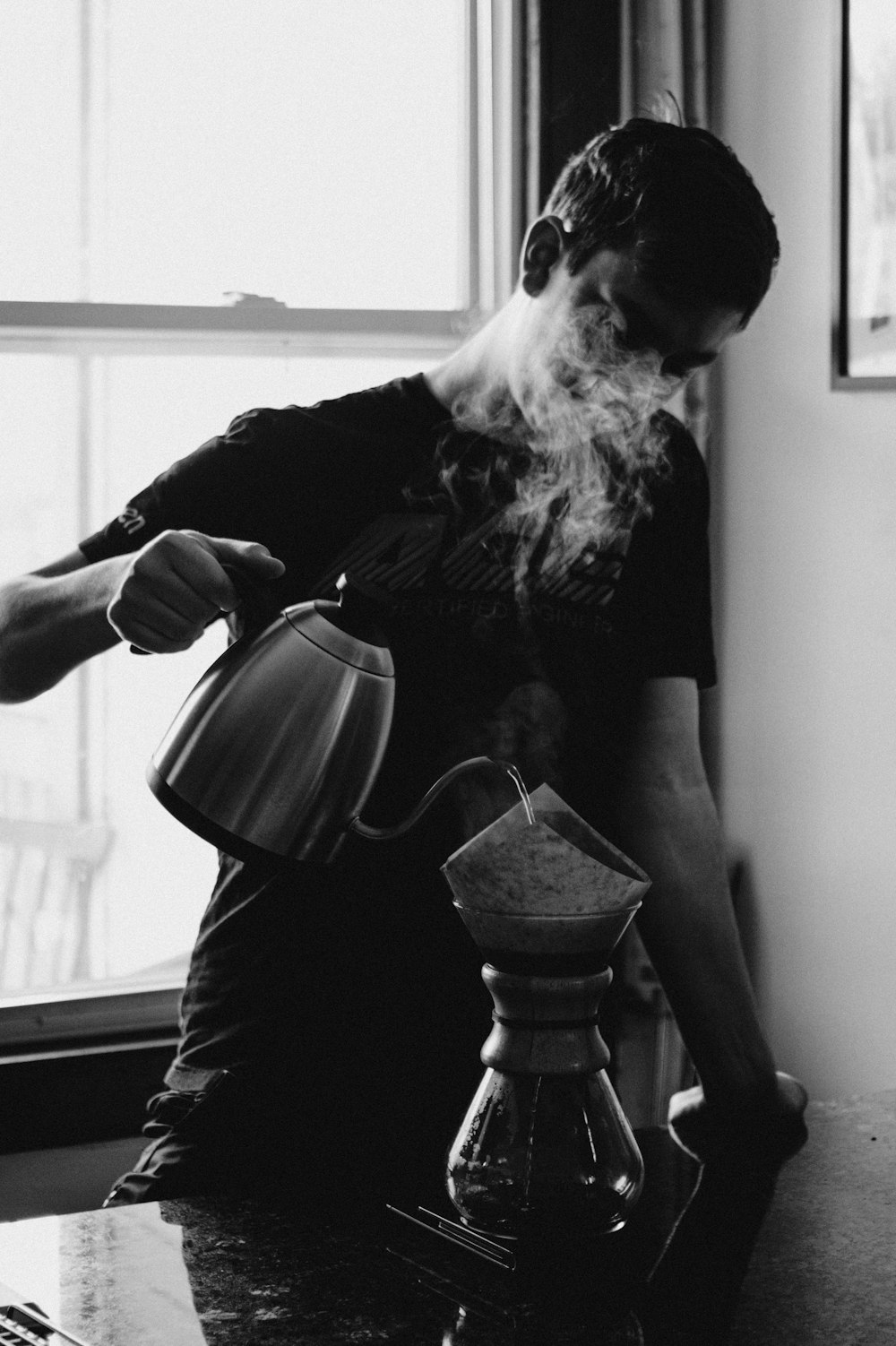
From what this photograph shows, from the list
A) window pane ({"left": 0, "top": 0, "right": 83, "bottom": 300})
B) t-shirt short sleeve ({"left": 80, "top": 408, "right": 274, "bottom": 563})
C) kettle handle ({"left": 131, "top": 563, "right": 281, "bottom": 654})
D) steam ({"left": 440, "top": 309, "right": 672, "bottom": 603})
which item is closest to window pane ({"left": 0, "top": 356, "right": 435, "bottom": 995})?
window pane ({"left": 0, "top": 0, "right": 83, "bottom": 300})

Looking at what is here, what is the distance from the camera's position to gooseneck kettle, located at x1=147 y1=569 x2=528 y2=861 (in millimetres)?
1099

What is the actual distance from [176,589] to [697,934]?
2.43 ft

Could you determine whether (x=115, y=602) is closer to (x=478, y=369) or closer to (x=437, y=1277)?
(x=437, y=1277)

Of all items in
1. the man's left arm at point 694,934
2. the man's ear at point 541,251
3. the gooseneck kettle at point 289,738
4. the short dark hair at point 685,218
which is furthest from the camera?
the man's ear at point 541,251

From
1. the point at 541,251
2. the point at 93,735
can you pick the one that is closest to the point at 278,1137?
the point at 541,251

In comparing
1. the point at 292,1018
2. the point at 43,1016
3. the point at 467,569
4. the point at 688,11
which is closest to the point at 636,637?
the point at 467,569

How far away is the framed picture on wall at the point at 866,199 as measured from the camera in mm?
2430

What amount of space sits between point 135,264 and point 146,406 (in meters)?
0.26

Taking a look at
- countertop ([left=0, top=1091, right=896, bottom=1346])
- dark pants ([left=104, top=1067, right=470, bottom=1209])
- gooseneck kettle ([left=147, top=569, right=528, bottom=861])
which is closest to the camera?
countertop ([left=0, top=1091, right=896, bottom=1346])

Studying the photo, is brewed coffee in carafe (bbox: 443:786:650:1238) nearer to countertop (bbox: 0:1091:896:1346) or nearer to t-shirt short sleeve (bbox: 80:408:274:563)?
countertop (bbox: 0:1091:896:1346)

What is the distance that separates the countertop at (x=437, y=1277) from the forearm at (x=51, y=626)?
588 millimetres

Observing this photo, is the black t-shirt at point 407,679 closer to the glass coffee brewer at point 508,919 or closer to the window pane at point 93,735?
the glass coffee brewer at point 508,919

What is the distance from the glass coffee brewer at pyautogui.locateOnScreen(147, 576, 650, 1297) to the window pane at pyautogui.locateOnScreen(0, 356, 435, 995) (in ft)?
5.17


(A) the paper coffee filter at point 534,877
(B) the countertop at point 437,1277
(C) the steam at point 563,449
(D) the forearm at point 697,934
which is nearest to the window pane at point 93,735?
(C) the steam at point 563,449
